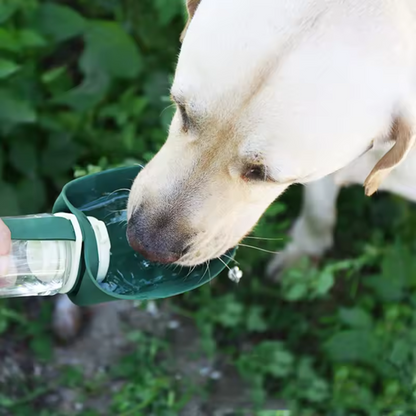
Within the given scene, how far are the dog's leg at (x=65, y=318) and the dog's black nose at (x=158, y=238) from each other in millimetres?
968

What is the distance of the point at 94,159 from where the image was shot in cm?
236

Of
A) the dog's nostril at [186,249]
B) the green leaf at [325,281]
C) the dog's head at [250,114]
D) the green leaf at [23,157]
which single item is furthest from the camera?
the green leaf at [23,157]

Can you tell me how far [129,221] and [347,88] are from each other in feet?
2.09

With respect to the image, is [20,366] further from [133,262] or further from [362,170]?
[362,170]

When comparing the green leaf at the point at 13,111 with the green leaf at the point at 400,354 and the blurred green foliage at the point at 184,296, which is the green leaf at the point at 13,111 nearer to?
the blurred green foliage at the point at 184,296

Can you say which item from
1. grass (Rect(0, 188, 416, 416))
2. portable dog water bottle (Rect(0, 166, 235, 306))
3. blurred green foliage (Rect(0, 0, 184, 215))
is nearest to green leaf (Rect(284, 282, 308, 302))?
grass (Rect(0, 188, 416, 416))

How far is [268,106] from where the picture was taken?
4.09 ft

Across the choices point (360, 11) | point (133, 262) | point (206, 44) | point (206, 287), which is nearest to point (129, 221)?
point (133, 262)

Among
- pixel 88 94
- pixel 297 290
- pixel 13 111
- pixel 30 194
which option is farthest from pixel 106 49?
pixel 297 290

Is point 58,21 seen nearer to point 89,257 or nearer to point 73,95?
point 73,95

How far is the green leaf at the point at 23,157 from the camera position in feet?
7.17

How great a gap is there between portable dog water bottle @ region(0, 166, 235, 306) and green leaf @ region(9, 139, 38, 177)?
Result: 613mm

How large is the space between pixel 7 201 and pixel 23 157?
22 centimetres

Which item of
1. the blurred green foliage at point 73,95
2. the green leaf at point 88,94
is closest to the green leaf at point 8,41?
the blurred green foliage at point 73,95
